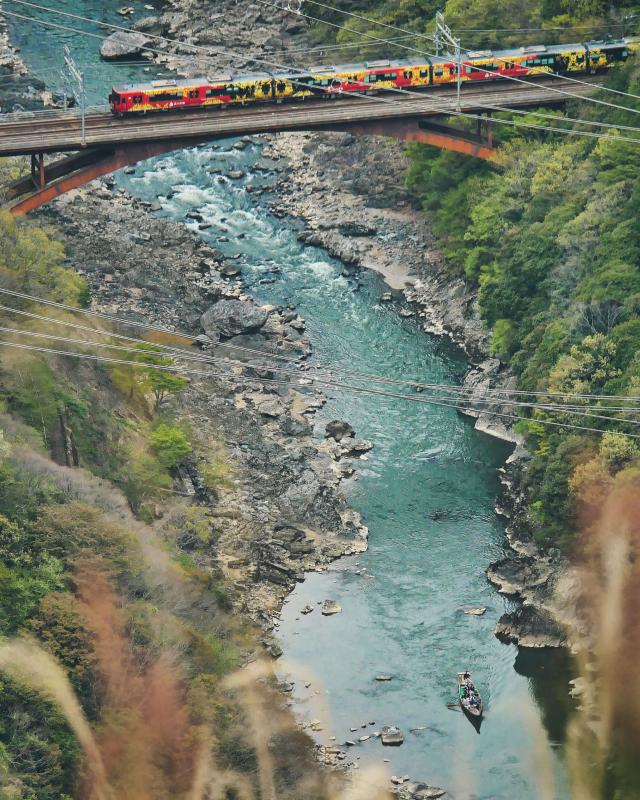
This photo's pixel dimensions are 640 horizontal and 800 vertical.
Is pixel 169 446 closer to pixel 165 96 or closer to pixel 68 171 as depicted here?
pixel 68 171

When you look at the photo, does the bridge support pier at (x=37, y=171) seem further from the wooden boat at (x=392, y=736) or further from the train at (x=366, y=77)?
the wooden boat at (x=392, y=736)

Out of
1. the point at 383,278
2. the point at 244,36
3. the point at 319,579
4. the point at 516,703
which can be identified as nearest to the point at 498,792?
the point at 516,703

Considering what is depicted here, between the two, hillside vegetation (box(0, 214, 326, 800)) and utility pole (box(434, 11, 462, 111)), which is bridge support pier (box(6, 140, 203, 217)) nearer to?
hillside vegetation (box(0, 214, 326, 800))

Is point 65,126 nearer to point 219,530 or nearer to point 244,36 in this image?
point 219,530

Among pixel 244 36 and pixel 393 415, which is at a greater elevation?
pixel 244 36

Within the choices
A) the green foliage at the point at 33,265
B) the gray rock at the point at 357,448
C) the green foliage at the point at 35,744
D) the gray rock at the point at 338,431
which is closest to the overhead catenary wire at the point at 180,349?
the green foliage at the point at 33,265

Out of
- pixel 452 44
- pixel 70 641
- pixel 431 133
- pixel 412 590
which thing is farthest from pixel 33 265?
pixel 452 44
